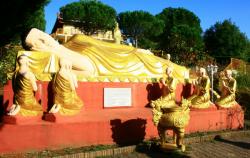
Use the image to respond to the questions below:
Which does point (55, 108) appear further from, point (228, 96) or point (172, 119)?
point (228, 96)

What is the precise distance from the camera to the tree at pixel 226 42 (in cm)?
3684

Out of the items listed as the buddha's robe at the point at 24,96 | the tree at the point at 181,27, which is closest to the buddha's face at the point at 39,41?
the buddha's robe at the point at 24,96

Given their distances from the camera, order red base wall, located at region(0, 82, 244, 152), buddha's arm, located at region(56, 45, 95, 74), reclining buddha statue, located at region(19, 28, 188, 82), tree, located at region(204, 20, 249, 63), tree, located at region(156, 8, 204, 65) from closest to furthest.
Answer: red base wall, located at region(0, 82, 244, 152) → reclining buddha statue, located at region(19, 28, 188, 82) → buddha's arm, located at region(56, 45, 95, 74) → tree, located at region(156, 8, 204, 65) → tree, located at region(204, 20, 249, 63)

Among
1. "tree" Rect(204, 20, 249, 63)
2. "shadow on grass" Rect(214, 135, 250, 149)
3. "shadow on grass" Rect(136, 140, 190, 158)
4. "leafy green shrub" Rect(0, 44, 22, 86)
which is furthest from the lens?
"tree" Rect(204, 20, 249, 63)

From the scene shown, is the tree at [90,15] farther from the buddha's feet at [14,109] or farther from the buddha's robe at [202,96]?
the buddha's feet at [14,109]

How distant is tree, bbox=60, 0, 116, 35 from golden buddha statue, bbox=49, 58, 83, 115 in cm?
2708

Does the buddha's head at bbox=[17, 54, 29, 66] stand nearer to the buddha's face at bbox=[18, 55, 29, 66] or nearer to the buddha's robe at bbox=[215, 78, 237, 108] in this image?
the buddha's face at bbox=[18, 55, 29, 66]

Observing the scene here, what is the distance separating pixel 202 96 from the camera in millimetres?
8953

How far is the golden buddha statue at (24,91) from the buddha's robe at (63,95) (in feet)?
1.33

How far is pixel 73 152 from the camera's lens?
255 inches

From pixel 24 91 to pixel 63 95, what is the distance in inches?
27.7

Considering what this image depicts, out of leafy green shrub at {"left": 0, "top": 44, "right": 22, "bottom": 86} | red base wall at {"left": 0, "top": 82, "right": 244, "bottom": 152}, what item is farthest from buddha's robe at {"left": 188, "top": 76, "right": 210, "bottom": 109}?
leafy green shrub at {"left": 0, "top": 44, "right": 22, "bottom": 86}

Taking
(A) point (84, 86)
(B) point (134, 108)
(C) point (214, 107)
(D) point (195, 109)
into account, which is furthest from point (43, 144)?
(C) point (214, 107)

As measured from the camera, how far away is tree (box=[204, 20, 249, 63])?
36844mm
